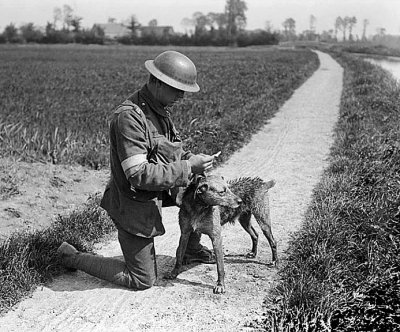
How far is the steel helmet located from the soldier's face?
13 centimetres

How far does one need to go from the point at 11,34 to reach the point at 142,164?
78.3m

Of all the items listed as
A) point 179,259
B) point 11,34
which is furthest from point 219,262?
point 11,34

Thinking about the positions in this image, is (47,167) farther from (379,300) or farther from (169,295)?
(379,300)

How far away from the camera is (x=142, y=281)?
14.6ft

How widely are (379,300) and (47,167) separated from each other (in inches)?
223

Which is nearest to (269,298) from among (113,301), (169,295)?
(169,295)

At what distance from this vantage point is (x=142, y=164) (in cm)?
406

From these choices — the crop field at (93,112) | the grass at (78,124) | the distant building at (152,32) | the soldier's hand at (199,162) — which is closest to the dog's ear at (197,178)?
the soldier's hand at (199,162)

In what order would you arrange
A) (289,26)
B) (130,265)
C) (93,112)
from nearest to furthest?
(130,265)
(93,112)
(289,26)

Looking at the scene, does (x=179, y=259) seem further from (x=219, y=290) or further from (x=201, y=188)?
(x=201, y=188)

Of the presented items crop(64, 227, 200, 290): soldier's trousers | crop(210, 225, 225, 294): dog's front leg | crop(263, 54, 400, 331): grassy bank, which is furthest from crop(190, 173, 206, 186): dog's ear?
crop(263, 54, 400, 331): grassy bank

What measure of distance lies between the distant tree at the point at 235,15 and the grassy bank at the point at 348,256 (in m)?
90.9

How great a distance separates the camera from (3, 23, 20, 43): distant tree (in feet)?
240

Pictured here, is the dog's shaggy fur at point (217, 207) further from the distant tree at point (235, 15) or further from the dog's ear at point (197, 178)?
the distant tree at point (235, 15)
